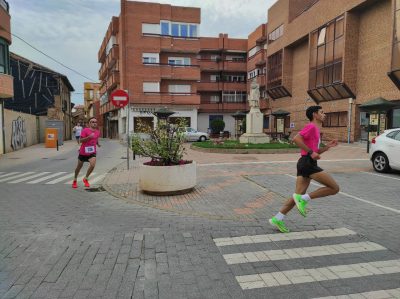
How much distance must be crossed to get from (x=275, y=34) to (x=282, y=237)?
39.6 metres

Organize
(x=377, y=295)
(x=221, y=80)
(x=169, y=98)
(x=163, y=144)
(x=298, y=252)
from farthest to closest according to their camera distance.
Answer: (x=221, y=80), (x=169, y=98), (x=163, y=144), (x=298, y=252), (x=377, y=295)

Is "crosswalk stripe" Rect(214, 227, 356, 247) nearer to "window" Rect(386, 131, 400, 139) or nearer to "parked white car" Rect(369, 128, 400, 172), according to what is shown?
"parked white car" Rect(369, 128, 400, 172)

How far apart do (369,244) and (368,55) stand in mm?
24068

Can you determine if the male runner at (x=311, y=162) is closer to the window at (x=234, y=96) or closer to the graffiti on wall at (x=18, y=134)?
the graffiti on wall at (x=18, y=134)

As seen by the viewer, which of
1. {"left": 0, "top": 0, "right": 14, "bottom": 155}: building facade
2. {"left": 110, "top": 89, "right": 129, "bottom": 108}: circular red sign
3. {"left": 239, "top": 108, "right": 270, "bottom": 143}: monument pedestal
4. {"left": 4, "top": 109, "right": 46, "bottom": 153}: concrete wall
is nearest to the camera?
{"left": 110, "top": 89, "right": 129, "bottom": 108}: circular red sign

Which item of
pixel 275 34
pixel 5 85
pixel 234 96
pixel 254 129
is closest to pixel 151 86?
pixel 275 34

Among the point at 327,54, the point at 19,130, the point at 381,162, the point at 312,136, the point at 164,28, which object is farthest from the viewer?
the point at 164,28

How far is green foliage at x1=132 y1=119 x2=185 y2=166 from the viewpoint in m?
7.47

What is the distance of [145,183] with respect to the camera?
24.1 feet

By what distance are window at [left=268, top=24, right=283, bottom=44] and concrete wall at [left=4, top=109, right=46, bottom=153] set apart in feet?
90.8

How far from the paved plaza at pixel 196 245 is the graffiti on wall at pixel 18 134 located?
16.2 m

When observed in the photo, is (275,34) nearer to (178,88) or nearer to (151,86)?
(178,88)

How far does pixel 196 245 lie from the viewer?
4336 millimetres

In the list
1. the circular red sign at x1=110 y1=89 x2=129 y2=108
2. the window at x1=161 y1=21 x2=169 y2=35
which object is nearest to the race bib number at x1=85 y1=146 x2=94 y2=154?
the circular red sign at x1=110 y1=89 x2=129 y2=108
